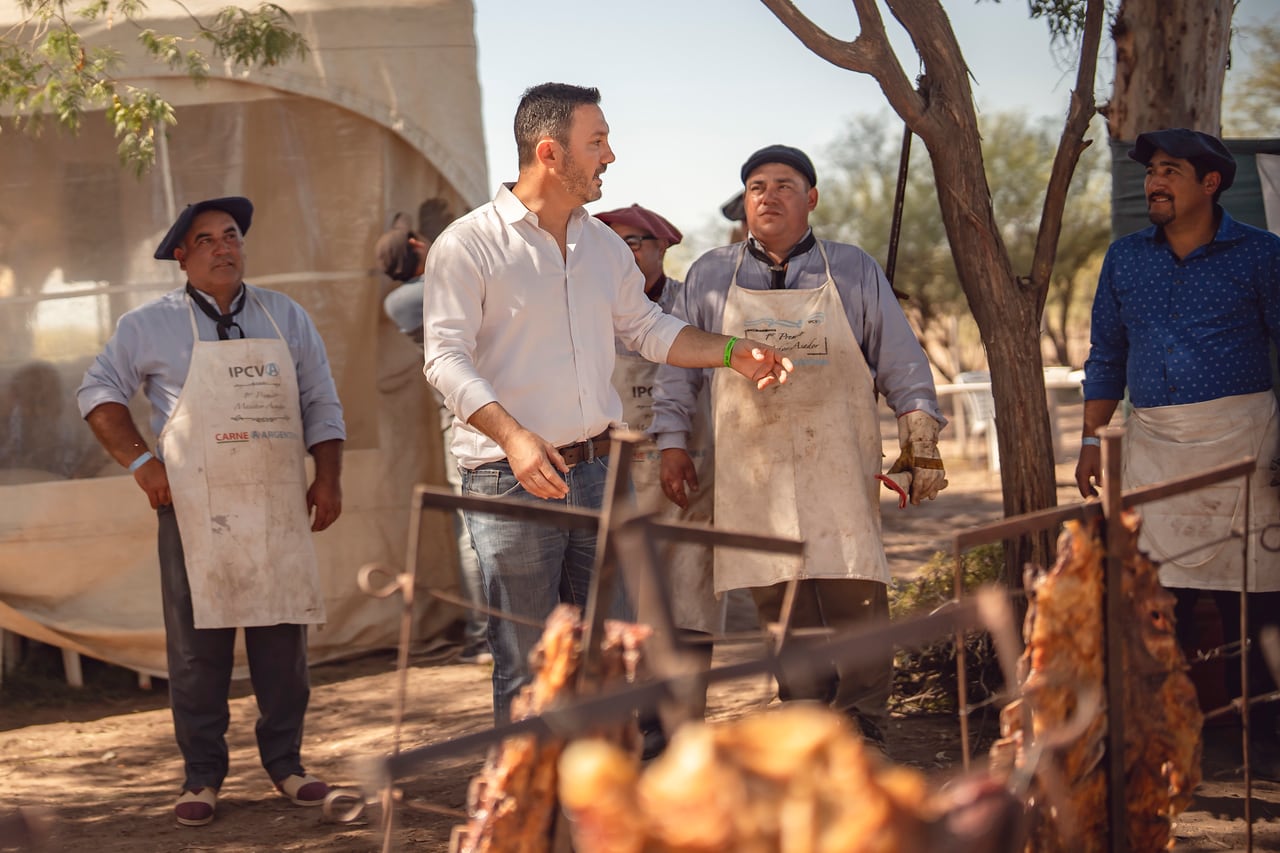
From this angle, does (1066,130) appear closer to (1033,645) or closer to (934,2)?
(934,2)

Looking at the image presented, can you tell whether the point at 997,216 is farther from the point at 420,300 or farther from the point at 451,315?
the point at 451,315

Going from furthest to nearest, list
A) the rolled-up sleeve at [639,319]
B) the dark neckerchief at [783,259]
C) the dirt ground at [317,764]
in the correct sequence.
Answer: the dark neckerchief at [783,259] → the dirt ground at [317,764] → the rolled-up sleeve at [639,319]

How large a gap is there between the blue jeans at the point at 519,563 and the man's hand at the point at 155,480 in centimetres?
130

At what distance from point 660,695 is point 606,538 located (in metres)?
0.34

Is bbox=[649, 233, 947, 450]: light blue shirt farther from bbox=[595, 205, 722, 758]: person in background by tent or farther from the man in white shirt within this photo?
the man in white shirt

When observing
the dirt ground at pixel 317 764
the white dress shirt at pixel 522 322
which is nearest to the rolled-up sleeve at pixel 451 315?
the white dress shirt at pixel 522 322

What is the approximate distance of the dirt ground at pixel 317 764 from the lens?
3.92 meters

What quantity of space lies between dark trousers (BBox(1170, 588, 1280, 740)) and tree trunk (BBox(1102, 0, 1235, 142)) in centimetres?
172

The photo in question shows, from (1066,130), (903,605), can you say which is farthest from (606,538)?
(903,605)

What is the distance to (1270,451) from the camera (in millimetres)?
4109

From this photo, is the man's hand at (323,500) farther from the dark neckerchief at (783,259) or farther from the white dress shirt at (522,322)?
the dark neckerchief at (783,259)

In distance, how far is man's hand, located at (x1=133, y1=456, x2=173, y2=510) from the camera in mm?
4207

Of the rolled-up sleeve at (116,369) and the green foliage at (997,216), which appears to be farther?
the green foliage at (997,216)

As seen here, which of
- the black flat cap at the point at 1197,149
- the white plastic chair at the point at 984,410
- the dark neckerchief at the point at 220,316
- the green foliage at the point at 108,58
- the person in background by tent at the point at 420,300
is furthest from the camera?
the white plastic chair at the point at 984,410
